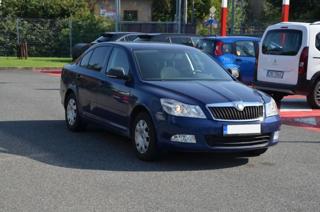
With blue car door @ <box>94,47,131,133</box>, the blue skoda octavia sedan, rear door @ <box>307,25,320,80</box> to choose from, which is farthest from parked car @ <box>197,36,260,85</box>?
blue car door @ <box>94,47,131,133</box>

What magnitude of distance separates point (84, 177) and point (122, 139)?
2.60 meters

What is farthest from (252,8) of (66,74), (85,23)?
(66,74)

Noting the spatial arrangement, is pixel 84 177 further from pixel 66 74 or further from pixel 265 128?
pixel 66 74

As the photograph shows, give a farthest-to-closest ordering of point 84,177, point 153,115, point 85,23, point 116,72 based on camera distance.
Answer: point 85,23 → point 116,72 → point 153,115 → point 84,177

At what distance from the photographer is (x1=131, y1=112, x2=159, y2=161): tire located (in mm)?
7691

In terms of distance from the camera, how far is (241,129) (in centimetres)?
747

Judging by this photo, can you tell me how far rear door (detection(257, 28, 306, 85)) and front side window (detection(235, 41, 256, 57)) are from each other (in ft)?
9.14

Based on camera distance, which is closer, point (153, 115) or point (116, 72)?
point (153, 115)

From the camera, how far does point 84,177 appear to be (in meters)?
7.00

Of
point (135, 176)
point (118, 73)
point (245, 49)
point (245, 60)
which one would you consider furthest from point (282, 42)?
point (135, 176)

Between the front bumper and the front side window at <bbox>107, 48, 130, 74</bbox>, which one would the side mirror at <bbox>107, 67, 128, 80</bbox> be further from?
the front bumper

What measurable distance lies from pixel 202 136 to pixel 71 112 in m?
3.48

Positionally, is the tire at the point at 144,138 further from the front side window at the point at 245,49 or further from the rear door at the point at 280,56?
the front side window at the point at 245,49

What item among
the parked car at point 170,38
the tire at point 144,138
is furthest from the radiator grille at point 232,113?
the parked car at point 170,38
